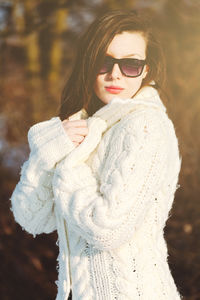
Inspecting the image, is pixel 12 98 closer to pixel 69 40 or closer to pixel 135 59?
pixel 69 40

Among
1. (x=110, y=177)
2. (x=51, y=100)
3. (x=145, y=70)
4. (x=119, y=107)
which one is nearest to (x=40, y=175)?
(x=110, y=177)

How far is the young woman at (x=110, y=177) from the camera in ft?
5.41

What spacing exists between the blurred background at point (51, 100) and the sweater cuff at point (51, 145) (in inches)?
108

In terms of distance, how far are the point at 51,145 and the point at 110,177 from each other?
32 cm

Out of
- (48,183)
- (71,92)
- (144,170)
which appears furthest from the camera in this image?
(71,92)

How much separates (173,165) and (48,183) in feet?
1.92

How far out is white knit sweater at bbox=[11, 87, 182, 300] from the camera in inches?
64.6

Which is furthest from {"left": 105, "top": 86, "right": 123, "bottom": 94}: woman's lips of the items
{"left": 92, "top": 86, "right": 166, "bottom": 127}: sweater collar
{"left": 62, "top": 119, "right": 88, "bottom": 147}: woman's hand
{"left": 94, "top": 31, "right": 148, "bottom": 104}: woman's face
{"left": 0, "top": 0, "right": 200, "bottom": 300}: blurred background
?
{"left": 0, "top": 0, "right": 200, "bottom": 300}: blurred background

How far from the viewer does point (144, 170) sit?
1.66 metres

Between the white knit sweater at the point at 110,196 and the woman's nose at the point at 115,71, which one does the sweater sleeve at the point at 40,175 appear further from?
the woman's nose at the point at 115,71

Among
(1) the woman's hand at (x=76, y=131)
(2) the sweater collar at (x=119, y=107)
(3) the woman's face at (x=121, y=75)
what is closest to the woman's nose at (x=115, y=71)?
(3) the woman's face at (x=121, y=75)

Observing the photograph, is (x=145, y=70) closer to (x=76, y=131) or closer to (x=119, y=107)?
(x=119, y=107)

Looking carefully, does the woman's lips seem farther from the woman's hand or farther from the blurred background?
the blurred background

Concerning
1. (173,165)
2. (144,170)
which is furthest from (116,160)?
(173,165)
